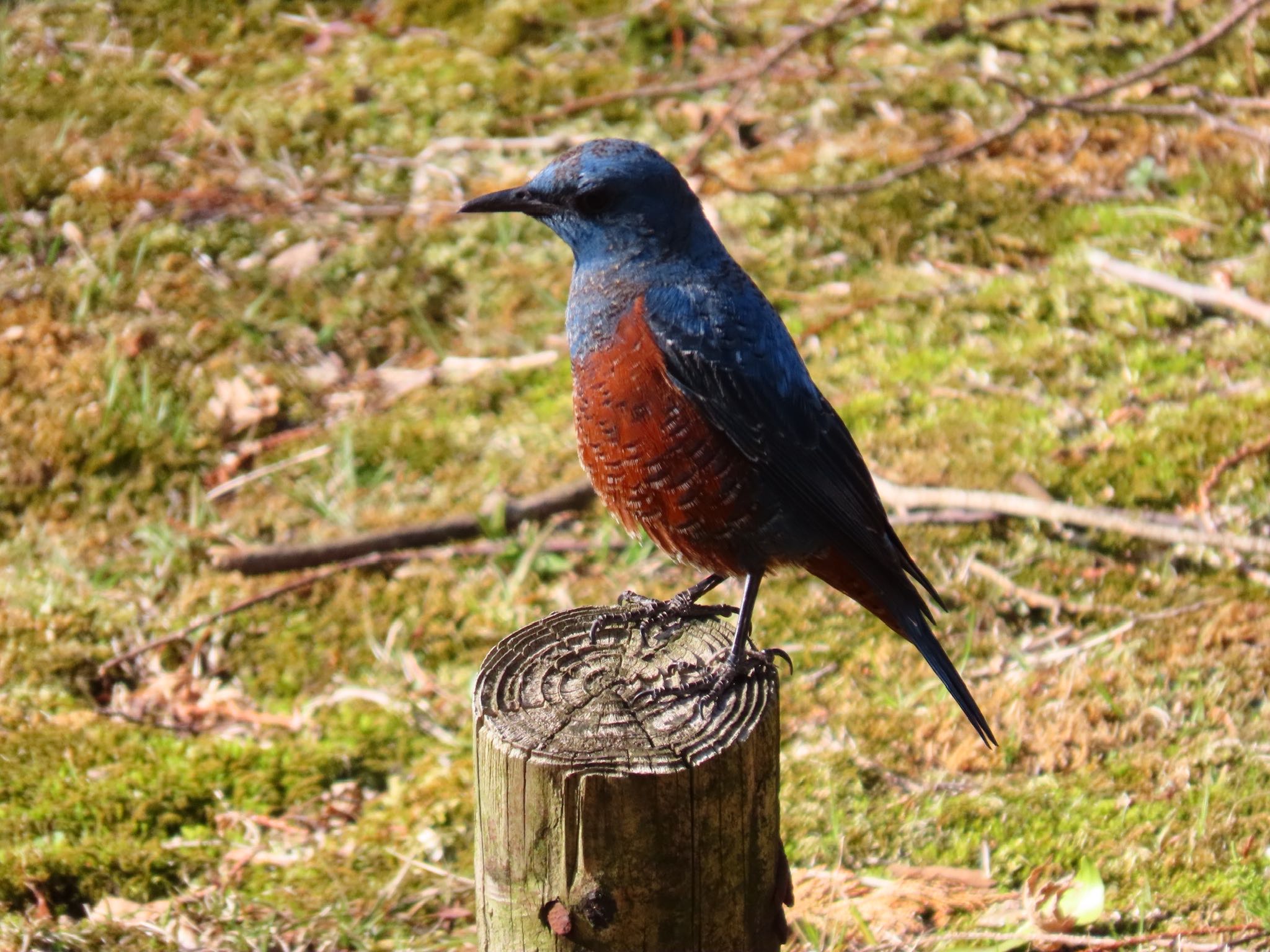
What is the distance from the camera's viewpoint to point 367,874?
4.39 meters

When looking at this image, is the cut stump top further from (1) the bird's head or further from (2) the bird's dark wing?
(1) the bird's head

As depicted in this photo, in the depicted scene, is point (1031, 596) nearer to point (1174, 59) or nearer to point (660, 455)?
point (660, 455)

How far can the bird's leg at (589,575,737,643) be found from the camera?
3586mm

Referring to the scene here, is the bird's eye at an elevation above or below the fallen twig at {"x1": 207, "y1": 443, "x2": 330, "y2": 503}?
above

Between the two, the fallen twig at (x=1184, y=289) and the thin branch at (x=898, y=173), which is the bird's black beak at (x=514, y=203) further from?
the fallen twig at (x=1184, y=289)

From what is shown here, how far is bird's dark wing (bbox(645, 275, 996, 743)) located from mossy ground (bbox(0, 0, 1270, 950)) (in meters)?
0.84

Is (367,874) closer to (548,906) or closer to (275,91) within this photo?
(548,906)

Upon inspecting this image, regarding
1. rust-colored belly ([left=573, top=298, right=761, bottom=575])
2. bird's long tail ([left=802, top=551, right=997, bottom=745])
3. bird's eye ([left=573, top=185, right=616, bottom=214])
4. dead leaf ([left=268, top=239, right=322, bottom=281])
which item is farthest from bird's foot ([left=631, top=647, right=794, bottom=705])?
dead leaf ([left=268, top=239, right=322, bottom=281])

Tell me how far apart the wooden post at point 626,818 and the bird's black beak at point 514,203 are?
143 cm

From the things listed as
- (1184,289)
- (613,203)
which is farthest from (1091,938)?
(1184,289)

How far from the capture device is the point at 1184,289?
22.0ft

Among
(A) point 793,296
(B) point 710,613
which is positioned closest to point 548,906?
(B) point 710,613

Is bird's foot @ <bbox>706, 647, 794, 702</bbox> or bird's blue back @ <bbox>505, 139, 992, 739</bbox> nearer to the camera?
bird's foot @ <bbox>706, 647, 794, 702</bbox>

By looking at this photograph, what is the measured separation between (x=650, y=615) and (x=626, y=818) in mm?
800
